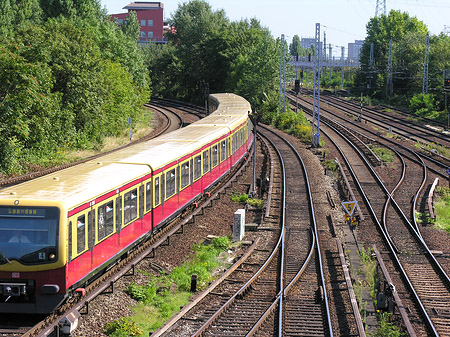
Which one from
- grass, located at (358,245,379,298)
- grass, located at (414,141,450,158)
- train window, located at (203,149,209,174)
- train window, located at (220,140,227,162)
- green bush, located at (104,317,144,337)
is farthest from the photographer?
grass, located at (414,141,450,158)

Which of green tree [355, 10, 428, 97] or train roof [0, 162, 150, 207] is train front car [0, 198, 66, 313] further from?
green tree [355, 10, 428, 97]

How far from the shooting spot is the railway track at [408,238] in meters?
13.8

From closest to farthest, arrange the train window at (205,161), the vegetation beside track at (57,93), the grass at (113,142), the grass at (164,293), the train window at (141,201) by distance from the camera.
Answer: the grass at (164,293) → the train window at (141,201) → the train window at (205,161) → the vegetation beside track at (57,93) → the grass at (113,142)

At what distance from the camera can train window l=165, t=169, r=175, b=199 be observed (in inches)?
685

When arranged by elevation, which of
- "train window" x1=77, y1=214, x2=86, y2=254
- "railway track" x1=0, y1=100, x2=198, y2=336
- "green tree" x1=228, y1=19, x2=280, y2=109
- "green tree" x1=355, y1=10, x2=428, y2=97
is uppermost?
"green tree" x1=355, y1=10, x2=428, y2=97

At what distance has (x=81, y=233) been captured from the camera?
38.8ft

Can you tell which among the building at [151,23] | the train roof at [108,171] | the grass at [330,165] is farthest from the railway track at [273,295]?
the building at [151,23]

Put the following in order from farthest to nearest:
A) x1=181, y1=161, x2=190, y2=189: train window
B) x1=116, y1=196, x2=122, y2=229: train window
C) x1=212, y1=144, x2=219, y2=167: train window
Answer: x1=212, y1=144, x2=219, y2=167: train window → x1=181, y1=161, x2=190, y2=189: train window → x1=116, y1=196, x2=122, y2=229: train window

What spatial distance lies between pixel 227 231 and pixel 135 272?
5.92 m

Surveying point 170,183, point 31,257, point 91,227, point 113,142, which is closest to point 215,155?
point 170,183

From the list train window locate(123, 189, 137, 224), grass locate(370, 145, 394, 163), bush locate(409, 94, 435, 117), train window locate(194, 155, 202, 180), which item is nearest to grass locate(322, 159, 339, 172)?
grass locate(370, 145, 394, 163)

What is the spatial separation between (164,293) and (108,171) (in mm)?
3307

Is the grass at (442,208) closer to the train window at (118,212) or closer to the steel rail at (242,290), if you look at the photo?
the steel rail at (242,290)

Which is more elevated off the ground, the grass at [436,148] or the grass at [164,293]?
the grass at [436,148]
